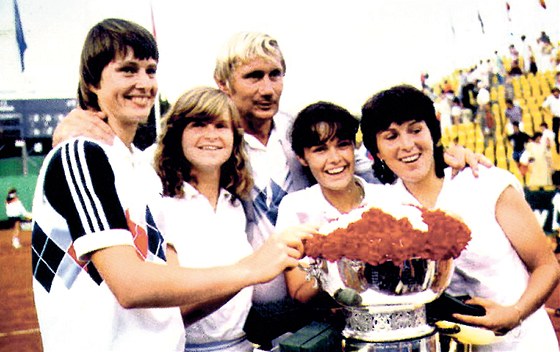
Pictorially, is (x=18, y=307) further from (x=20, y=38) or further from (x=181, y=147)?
(x=181, y=147)

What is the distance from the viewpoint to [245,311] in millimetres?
2205

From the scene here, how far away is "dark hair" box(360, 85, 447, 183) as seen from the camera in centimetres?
204

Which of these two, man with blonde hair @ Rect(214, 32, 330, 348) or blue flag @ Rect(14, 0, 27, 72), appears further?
blue flag @ Rect(14, 0, 27, 72)

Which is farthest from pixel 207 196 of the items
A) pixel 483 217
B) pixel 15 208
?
pixel 15 208

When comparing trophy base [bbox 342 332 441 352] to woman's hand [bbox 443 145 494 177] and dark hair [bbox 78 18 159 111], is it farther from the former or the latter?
dark hair [bbox 78 18 159 111]

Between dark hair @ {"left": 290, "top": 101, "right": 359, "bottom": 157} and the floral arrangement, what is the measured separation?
87cm

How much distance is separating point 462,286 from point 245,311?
0.75 m

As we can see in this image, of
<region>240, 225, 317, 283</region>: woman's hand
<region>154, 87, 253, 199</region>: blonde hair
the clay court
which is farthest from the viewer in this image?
the clay court

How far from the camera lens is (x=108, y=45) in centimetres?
163

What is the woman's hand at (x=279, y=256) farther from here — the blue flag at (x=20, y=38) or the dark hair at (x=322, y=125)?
the blue flag at (x=20, y=38)

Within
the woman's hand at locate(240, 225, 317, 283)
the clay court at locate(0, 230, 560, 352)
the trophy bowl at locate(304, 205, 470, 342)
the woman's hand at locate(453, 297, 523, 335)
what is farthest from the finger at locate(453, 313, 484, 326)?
the clay court at locate(0, 230, 560, 352)

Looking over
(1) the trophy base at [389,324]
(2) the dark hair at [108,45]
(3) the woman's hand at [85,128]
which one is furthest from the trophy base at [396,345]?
(2) the dark hair at [108,45]

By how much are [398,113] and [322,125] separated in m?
0.37

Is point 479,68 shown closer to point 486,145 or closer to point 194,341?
point 486,145
